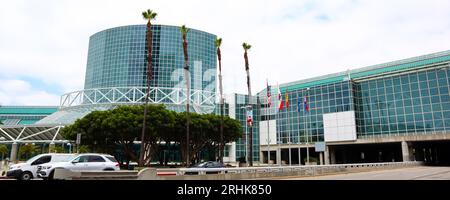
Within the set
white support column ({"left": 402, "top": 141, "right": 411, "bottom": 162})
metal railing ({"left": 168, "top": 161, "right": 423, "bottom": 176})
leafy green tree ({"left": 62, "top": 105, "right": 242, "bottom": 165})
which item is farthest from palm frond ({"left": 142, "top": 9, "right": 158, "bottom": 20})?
white support column ({"left": 402, "top": 141, "right": 411, "bottom": 162})

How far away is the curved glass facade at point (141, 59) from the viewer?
152 meters

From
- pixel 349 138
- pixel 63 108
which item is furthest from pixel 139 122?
pixel 63 108

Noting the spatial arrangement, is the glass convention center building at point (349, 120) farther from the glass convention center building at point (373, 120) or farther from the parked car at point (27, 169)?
the parked car at point (27, 169)

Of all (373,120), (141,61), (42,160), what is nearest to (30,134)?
(42,160)

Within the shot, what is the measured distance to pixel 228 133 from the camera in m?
59.5

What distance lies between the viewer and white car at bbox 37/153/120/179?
2200cm

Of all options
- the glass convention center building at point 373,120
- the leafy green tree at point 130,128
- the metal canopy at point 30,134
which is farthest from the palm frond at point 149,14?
the metal canopy at point 30,134

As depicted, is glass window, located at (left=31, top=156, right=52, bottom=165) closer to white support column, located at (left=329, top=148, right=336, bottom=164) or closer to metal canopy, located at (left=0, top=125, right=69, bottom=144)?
metal canopy, located at (left=0, top=125, right=69, bottom=144)

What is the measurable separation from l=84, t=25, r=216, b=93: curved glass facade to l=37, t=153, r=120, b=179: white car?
12812 centimetres

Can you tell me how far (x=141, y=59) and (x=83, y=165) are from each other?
133882mm

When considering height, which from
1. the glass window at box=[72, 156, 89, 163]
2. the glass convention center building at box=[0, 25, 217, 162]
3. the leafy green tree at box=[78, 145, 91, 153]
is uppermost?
the glass convention center building at box=[0, 25, 217, 162]

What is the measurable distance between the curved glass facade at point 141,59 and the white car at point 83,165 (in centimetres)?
12812
